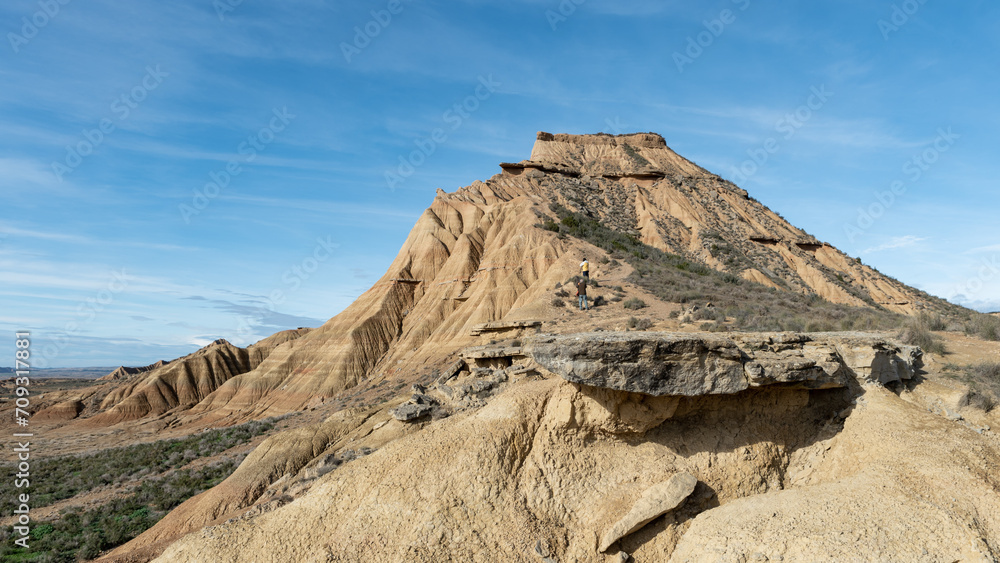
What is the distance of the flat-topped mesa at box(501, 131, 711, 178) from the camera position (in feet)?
203

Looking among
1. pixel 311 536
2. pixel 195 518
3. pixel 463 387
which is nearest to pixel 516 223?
pixel 463 387

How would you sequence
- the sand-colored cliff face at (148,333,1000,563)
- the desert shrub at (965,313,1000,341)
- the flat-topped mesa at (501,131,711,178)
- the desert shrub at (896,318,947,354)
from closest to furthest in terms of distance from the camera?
the sand-colored cliff face at (148,333,1000,563)
the desert shrub at (896,318,947,354)
the desert shrub at (965,313,1000,341)
the flat-topped mesa at (501,131,711,178)

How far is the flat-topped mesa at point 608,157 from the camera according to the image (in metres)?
61.8

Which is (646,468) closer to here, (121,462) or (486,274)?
(121,462)

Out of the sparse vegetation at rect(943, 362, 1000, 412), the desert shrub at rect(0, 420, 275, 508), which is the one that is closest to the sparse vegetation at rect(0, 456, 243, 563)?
the desert shrub at rect(0, 420, 275, 508)

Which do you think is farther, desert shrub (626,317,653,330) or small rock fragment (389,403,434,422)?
desert shrub (626,317,653,330)

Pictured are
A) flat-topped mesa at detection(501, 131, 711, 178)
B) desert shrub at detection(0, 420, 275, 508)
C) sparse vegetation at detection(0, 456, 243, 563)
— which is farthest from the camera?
flat-topped mesa at detection(501, 131, 711, 178)

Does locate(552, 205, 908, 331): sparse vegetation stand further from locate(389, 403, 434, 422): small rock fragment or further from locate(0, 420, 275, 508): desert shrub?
locate(0, 420, 275, 508): desert shrub

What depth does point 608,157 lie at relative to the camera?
68562mm

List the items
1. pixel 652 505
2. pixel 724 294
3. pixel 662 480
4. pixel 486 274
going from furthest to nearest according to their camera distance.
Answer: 1. pixel 486 274
2. pixel 724 294
3. pixel 662 480
4. pixel 652 505

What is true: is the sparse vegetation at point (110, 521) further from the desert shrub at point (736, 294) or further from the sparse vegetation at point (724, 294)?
the desert shrub at point (736, 294)

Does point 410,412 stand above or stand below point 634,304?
below

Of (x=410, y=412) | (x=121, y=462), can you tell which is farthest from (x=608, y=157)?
(x=410, y=412)

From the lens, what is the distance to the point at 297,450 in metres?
16.0
